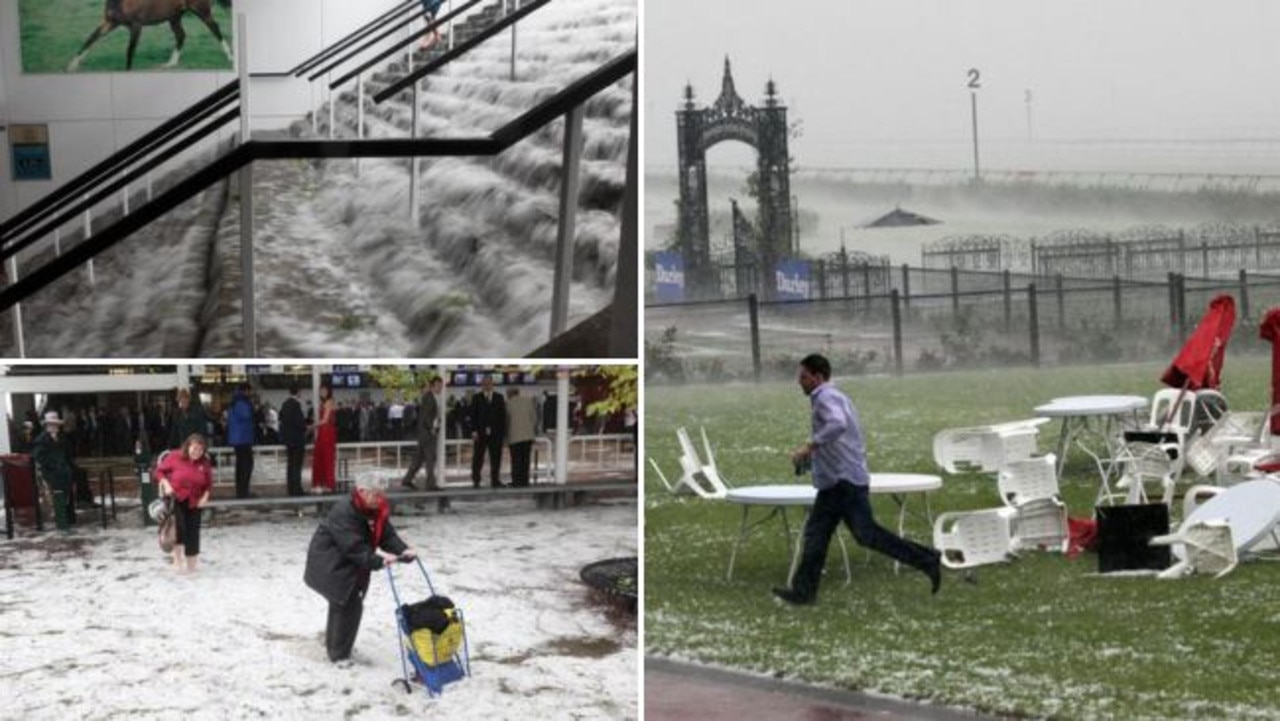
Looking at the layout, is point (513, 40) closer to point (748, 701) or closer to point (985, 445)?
point (985, 445)

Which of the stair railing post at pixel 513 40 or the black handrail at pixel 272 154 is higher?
the stair railing post at pixel 513 40

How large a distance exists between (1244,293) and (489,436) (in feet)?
5.36

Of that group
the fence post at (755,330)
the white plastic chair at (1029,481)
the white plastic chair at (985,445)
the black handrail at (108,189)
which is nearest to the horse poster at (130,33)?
the black handrail at (108,189)

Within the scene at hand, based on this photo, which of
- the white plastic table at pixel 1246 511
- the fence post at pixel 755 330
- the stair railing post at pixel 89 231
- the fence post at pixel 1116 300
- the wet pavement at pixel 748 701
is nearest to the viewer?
the stair railing post at pixel 89 231

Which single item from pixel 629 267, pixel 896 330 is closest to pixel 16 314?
pixel 629 267

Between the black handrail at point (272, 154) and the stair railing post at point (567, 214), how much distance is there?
0.16 feet

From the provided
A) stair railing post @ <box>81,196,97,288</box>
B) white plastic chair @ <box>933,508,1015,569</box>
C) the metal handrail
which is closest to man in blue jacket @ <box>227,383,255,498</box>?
stair railing post @ <box>81,196,97,288</box>

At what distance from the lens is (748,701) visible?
4.68 meters

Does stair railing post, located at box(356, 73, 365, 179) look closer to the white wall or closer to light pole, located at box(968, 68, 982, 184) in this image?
the white wall

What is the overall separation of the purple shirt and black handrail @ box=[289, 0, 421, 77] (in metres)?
1.21

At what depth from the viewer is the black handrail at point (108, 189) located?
426 cm

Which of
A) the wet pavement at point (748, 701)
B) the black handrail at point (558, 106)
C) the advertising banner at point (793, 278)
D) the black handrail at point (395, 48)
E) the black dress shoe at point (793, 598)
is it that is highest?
the black handrail at point (395, 48)

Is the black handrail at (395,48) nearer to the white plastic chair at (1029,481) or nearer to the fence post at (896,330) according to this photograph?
the fence post at (896,330)

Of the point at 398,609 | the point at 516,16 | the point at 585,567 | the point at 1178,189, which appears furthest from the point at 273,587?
the point at 1178,189
